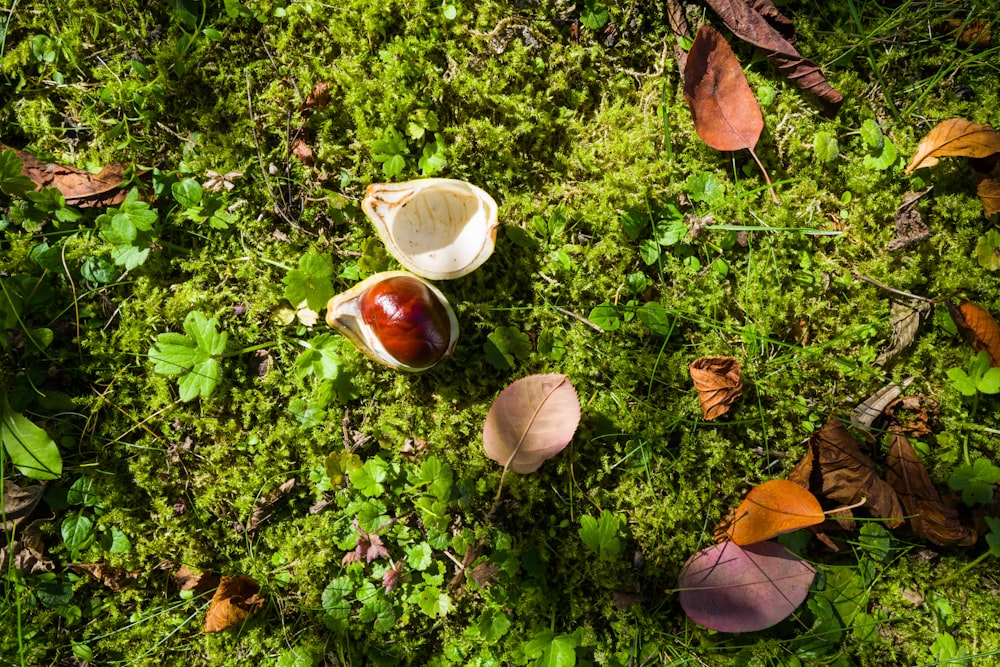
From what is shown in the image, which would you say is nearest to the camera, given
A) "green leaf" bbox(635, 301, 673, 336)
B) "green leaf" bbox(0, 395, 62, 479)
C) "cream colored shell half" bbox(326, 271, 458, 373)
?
"cream colored shell half" bbox(326, 271, 458, 373)

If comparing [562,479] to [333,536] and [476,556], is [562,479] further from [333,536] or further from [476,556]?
[333,536]

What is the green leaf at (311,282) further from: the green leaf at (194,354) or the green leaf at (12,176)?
the green leaf at (12,176)

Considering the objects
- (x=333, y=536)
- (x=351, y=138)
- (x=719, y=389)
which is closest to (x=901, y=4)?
(x=719, y=389)

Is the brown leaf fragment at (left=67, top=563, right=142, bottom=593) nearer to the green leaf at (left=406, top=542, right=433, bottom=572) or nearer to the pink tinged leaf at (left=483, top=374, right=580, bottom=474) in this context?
the green leaf at (left=406, top=542, right=433, bottom=572)

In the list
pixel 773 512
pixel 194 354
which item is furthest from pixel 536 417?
pixel 194 354

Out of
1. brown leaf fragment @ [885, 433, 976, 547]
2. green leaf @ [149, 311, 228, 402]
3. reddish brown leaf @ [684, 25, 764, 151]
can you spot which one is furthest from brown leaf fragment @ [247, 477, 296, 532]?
brown leaf fragment @ [885, 433, 976, 547]

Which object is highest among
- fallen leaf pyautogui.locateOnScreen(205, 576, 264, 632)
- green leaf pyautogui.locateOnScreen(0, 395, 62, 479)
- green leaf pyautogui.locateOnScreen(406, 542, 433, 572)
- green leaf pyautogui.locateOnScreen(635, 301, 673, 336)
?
green leaf pyautogui.locateOnScreen(635, 301, 673, 336)
